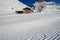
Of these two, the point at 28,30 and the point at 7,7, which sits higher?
the point at 28,30

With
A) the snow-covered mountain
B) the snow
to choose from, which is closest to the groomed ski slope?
the snow

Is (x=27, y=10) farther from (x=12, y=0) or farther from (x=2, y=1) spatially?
(x=12, y=0)

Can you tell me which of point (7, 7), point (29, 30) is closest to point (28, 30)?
point (29, 30)

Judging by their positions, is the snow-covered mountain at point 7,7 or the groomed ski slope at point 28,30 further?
the snow-covered mountain at point 7,7

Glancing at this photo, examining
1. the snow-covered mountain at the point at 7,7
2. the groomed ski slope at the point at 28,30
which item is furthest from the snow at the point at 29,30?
the snow-covered mountain at the point at 7,7

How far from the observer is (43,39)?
5145 mm

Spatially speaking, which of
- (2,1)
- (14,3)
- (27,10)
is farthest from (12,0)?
(27,10)

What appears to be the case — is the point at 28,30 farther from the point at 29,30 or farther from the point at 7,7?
the point at 7,7

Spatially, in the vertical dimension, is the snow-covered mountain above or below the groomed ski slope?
below

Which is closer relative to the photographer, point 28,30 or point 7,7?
point 28,30

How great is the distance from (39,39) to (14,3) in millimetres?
50734

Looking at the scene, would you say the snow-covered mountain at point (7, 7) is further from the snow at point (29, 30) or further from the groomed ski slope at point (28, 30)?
the groomed ski slope at point (28, 30)

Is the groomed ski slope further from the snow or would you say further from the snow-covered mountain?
the snow-covered mountain

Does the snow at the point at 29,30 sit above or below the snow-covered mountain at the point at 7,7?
above
